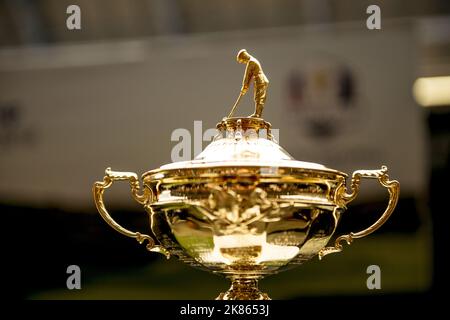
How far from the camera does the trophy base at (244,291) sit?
1.38 metres

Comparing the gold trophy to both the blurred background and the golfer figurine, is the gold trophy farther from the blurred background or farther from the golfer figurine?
the blurred background

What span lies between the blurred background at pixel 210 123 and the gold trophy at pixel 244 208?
1.90 meters

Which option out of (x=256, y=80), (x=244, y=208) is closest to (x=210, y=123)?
(x=256, y=80)

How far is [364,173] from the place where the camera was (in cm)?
141

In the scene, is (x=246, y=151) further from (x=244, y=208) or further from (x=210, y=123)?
(x=210, y=123)

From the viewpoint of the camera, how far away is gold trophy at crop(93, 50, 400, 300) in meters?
1.27

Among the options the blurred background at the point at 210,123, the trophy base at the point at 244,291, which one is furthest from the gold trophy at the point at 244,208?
the blurred background at the point at 210,123

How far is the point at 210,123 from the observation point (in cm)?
336

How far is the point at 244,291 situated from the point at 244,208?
0.69ft

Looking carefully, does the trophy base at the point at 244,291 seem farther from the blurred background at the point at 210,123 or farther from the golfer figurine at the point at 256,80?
the blurred background at the point at 210,123

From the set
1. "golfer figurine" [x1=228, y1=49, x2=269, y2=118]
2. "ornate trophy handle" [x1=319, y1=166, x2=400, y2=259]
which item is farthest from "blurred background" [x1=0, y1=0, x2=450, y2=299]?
"ornate trophy handle" [x1=319, y1=166, x2=400, y2=259]

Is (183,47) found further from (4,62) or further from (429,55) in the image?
(429,55)
